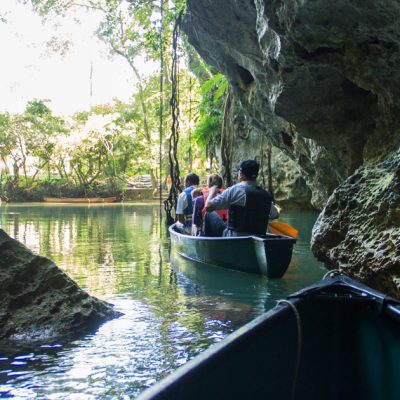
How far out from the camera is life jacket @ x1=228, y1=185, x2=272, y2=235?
301 inches

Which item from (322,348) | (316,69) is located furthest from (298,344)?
(316,69)

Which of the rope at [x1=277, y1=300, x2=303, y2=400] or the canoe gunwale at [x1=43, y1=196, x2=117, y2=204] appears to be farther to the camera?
the canoe gunwale at [x1=43, y1=196, x2=117, y2=204]

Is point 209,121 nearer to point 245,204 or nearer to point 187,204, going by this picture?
point 187,204

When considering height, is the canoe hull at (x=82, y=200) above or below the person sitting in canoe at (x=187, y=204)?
below

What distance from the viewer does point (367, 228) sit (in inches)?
218

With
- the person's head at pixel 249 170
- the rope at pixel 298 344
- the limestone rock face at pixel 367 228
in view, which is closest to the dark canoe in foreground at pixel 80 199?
the person's head at pixel 249 170

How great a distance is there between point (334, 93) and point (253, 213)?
106 inches

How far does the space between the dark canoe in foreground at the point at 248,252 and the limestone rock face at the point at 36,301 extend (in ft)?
9.64

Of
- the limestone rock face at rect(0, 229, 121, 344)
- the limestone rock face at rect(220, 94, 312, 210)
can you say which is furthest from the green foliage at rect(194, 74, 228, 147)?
the limestone rock face at rect(0, 229, 121, 344)

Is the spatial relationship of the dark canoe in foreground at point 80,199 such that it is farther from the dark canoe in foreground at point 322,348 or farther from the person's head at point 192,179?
Result: the dark canoe in foreground at point 322,348

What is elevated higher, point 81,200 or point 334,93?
point 334,93

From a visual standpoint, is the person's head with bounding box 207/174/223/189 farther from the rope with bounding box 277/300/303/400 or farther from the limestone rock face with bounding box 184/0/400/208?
the rope with bounding box 277/300/303/400

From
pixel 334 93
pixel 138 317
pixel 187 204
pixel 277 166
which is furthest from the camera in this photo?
pixel 277 166

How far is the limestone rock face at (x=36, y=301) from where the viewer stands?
458 cm
